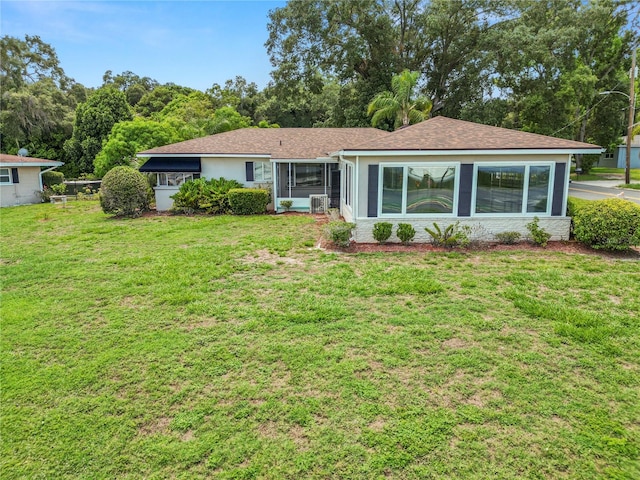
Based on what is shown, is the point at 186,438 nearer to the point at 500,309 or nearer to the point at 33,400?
the point at 33,400

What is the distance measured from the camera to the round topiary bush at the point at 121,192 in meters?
16.0

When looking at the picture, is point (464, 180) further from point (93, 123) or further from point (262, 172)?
point (93, 123)

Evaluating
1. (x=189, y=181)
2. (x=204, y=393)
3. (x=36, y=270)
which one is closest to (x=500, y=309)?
(x=204, y=393)

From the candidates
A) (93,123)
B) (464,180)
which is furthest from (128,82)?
(464,180)

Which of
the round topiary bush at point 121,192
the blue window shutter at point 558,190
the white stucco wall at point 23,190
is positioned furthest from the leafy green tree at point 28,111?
the blue window shutter at point 558,190

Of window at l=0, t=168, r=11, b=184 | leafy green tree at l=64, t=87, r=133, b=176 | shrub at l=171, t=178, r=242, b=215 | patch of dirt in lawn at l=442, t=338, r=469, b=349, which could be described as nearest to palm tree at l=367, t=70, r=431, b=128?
shrub at l=171, t=178, r=242, b=215

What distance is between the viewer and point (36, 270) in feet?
29.0

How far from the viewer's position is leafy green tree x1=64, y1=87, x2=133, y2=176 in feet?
98.8

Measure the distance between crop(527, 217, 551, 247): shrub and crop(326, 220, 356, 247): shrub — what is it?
5097 millimetres

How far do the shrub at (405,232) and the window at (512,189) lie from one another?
6.74 feet

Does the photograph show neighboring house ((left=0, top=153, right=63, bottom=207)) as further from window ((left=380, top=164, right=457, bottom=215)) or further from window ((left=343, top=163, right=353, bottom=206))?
window ((left=380, top=164, right=457, bottom=215))

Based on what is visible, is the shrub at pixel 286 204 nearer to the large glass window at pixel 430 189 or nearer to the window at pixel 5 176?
the large glass window at pixel 430 189

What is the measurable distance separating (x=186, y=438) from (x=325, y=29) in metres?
29.8

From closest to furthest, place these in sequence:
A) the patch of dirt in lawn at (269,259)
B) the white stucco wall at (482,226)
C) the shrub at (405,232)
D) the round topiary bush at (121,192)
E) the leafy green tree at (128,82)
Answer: the patch of dirt in lawn at (269,259)
the shrub at (405,232)
the white stucco wall at (482,226)
the round topiary bush at (121,192)
the leafy green tree at (128,82)
